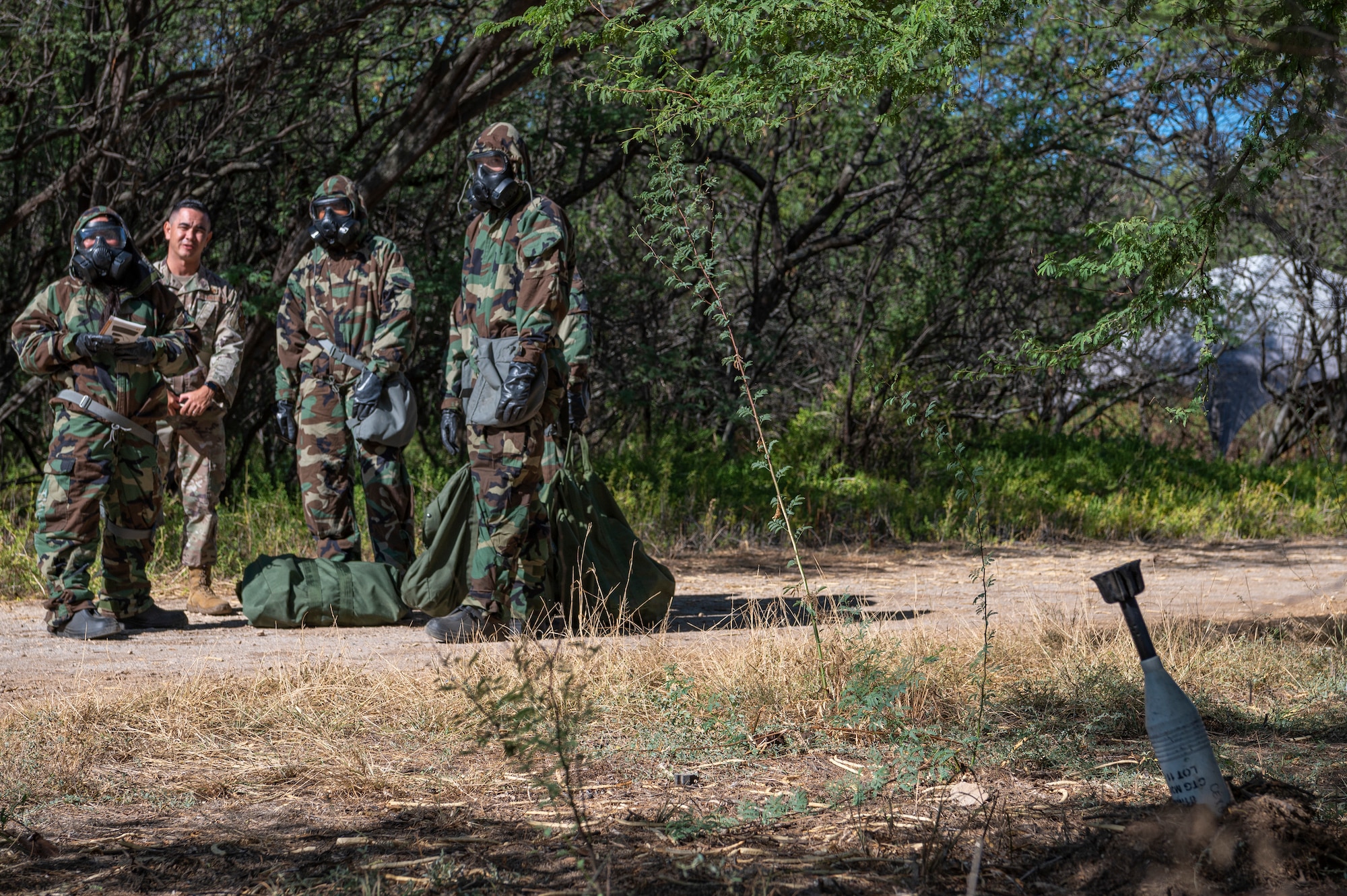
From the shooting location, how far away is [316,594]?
20.9 feet

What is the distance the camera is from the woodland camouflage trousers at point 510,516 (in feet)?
18.8

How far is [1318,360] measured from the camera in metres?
15.4

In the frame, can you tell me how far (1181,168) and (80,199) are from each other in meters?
11.1

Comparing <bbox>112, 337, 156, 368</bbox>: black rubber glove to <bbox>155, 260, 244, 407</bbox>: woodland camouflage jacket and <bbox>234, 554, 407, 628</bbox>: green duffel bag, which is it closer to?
<bbox>155, 260, 244, 407</bbox>: woodland camouflage jacket

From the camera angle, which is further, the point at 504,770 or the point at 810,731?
the point at 810,731

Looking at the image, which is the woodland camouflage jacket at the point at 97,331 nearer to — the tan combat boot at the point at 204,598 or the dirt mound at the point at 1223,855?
the tan combat boot at the point at 204,598

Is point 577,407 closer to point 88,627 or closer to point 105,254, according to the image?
point 105,254

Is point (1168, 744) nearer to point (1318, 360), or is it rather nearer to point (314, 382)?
point (314, 382)

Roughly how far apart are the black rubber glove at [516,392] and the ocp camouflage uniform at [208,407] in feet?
7.65

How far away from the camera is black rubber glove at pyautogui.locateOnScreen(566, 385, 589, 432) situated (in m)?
6.62

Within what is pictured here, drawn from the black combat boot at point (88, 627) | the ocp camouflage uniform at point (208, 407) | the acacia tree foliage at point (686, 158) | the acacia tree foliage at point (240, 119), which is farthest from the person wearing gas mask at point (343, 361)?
the acacia tree foliage at point (240, 119)

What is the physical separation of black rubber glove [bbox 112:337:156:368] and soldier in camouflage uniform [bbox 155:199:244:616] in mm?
855

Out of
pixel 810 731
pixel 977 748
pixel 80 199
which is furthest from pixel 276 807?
pixel 80 199

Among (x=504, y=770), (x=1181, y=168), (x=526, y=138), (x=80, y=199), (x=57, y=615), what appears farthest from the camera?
(x=1181, y=168)
